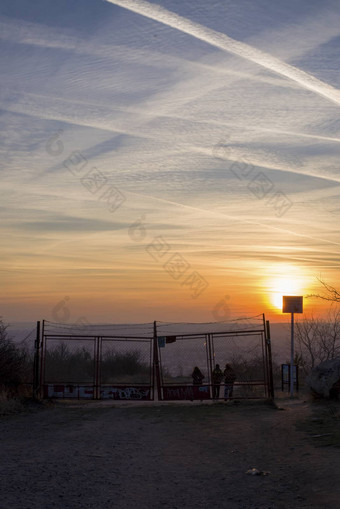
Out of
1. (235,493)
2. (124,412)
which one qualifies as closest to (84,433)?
(124,412)

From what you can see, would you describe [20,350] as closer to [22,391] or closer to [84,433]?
[22,391]

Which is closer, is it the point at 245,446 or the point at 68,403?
the point at 245,446

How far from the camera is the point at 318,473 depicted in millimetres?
9133

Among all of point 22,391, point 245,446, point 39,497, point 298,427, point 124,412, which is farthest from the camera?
point 22,391

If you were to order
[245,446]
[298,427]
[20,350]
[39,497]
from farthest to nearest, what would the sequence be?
1. [20,350]
2. [298,427]
3. [245,446]
4. [39,497]

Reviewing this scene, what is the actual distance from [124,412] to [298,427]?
20.0 feet

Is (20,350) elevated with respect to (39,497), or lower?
elevated

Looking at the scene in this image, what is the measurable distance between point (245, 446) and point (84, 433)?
410 centimetres

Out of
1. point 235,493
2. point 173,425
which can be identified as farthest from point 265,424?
point 235,493

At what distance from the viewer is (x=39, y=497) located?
26.5ft

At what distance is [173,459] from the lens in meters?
10.8

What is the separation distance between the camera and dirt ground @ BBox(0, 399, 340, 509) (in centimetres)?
812

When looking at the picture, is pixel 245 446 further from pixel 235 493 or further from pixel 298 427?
pixel 235 493

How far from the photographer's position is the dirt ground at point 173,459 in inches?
320
